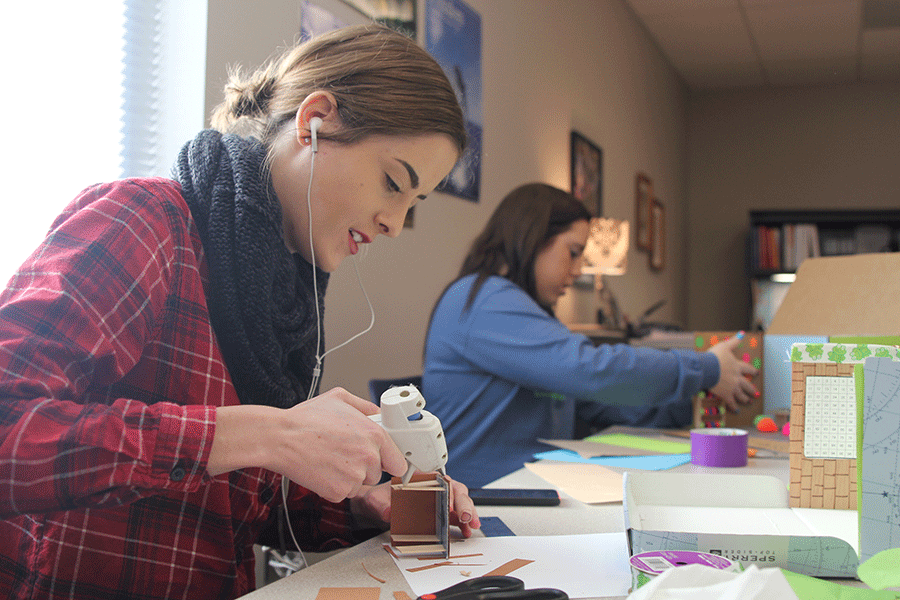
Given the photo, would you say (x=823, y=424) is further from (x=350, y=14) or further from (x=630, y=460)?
(x=350, y=14)

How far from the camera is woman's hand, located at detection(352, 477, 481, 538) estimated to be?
2.85 feet

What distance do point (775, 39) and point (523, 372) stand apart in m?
3.96

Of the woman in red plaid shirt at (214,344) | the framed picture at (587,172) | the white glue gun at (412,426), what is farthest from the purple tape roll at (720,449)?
the framed picture at (587,172)

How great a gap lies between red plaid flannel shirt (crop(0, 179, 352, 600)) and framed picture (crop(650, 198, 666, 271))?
4175 mm

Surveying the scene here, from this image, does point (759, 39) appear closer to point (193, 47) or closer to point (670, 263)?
point (670, 263)

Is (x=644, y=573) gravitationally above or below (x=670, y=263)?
below

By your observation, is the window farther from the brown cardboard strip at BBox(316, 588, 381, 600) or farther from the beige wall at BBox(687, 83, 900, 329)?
the beige wall at BBox(687, 83, 900, 329)

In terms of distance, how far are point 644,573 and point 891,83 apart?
237 inches

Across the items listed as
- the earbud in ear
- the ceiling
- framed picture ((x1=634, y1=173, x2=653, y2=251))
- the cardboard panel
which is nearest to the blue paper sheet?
the cardboard panel

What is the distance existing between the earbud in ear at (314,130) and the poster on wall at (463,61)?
1321mm

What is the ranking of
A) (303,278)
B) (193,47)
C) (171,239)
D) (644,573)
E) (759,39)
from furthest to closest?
1. (759,39)
2. (193,47)
3. (303,278)
4. (171,239)
5. (644,573)

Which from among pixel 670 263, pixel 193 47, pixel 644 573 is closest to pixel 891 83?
pixel 670 263

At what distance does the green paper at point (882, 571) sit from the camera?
0.56 meters

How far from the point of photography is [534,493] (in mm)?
1085
